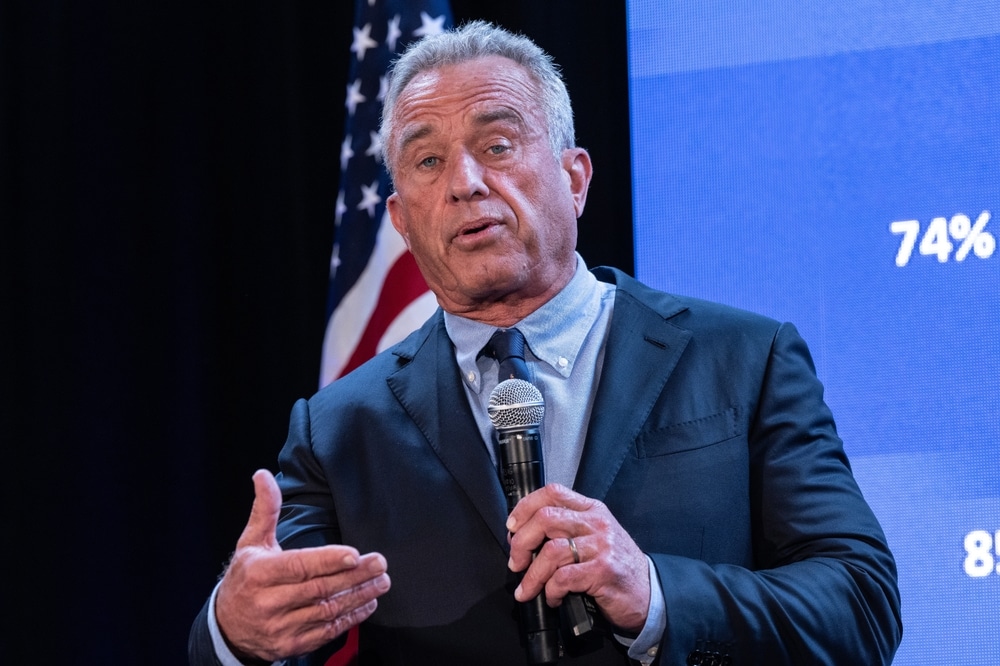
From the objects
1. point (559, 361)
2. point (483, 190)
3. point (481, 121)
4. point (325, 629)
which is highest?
point (481, 121)

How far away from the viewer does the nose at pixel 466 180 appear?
223 cm

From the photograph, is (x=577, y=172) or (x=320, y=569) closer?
(x=320, y=569)

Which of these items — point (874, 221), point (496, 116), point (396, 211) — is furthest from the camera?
point (874, 221)

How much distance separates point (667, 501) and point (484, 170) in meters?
0.77

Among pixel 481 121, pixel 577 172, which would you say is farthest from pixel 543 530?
pixel 577 172

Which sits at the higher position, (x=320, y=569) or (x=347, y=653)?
(x=320, y=569)

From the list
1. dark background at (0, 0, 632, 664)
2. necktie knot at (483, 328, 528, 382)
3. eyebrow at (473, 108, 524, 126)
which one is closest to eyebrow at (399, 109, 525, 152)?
eyebrow at (473, 108, 524, 126)

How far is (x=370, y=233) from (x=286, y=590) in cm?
162

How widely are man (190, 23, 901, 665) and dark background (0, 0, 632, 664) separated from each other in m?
1.05

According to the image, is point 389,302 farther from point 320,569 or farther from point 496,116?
point 320,569

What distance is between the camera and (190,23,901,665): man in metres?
1.70

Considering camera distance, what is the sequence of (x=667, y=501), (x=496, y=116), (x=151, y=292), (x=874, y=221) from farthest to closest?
1. (x=151, y=292)
2. (x=874, y=221)
3. (x=496, y=116)
4. (x=667, y=501)

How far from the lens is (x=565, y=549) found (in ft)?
5.23

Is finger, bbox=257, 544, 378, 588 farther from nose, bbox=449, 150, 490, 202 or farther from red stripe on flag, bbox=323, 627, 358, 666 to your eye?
red stripe on flag, bbox=323, 627, 358, 666
